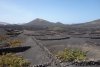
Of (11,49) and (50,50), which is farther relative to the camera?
(11,49)

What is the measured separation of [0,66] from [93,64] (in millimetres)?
8348

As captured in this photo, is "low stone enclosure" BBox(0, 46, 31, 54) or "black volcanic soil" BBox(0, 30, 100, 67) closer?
"black volcanic soil" BBox(0, 30, 100, 67)

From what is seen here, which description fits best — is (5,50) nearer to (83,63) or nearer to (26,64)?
(26,64)

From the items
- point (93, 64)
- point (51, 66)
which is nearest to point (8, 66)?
point (51, 66)

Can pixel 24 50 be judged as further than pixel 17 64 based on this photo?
Yes

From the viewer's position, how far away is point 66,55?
64.5ft

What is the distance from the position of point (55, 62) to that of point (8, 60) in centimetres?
484

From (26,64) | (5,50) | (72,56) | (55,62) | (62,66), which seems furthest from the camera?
(5,50)

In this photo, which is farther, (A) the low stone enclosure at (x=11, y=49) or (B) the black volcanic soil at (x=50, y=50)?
(A) the low stone enclosure at (x=11, y=49)

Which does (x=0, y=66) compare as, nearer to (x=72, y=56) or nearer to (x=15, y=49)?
(x=72, y=56)

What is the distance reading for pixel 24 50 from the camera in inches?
1047

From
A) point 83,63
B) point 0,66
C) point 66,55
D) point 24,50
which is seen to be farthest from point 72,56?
point 24,50

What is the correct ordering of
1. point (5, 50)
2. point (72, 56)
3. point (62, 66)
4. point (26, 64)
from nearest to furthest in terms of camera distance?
point (62, 66), point (26, 64), point (72, 56), point (5, 50)

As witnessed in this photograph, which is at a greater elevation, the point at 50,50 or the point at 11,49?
the point at 11,49
